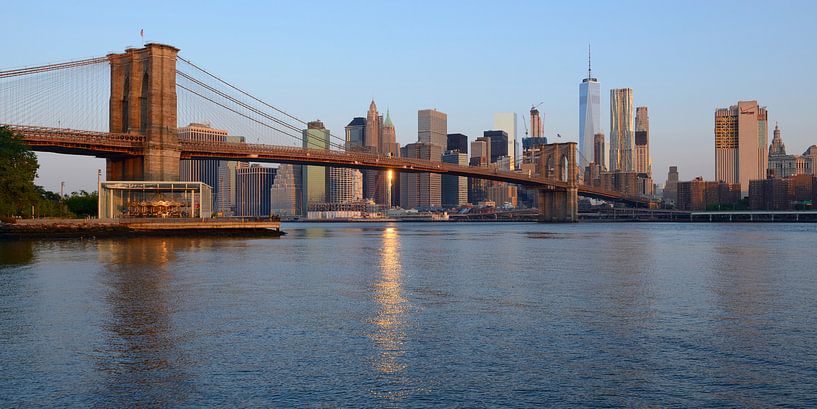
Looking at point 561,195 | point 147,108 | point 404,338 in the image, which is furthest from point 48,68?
point 561,195

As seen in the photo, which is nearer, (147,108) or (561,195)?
(147,108)

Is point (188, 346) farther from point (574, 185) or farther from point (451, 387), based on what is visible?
point (574, 185)

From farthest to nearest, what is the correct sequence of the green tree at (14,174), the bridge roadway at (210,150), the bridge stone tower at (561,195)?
the bridge stone tower at (561,195) → the bridge roadway at (210,150) → the green tree at (14,174)

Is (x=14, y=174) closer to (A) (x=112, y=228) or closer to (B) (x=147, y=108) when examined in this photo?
(A) (x=112, y=228)

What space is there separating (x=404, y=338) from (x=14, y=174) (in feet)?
214

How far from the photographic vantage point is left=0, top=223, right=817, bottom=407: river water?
13.5 m

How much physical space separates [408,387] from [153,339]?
7.96 metres

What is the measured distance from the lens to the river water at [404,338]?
1348cm

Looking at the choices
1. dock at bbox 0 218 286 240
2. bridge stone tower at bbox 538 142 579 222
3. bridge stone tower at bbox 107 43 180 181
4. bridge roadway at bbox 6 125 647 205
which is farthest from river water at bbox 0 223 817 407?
bridge stone tower at bbox 538 142 579 222

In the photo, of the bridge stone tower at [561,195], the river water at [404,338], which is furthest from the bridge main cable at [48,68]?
the bridge stone tower at [561,195]

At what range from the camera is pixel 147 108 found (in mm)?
80812

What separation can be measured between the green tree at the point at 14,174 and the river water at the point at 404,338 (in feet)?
125

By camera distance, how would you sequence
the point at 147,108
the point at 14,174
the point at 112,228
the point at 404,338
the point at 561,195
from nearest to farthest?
the point at 404,338
the point at 14,174
the point at 112,228
the point at 147,108
the point at 561,195

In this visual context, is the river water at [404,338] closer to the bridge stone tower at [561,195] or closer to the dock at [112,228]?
the dock at [112,228]
